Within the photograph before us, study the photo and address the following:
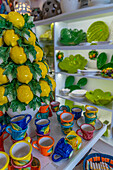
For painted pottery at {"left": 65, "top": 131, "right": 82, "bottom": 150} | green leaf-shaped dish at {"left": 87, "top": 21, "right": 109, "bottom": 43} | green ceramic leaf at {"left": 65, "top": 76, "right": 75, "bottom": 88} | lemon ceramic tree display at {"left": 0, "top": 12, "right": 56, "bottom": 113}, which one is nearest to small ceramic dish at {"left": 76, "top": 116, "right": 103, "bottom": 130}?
painted pottery at {"left": 65, "top": 131, "right": 82, "bottom": 150}

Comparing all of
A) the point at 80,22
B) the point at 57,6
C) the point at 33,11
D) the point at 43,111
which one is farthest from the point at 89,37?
the point at 43,111

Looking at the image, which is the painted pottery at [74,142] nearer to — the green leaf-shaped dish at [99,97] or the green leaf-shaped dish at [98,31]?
the green leaf-shaped dish at [99,97]

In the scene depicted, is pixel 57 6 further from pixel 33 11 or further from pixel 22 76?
pixel 22 76

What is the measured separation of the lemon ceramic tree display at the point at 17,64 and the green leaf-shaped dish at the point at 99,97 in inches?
47.1

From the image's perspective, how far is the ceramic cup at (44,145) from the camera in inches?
21.4

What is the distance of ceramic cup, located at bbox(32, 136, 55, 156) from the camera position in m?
0.54

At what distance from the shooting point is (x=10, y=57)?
55cm

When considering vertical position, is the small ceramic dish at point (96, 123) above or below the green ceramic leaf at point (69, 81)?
above

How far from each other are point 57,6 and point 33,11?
459mm

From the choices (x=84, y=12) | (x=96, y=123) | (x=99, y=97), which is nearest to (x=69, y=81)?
(x=99, y=97)

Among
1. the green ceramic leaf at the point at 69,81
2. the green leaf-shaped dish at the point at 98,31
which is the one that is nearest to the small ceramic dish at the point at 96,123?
the green leaf-shaped dish at the point at 98,31

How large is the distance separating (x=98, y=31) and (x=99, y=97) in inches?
33.3

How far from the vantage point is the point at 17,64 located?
0.56m

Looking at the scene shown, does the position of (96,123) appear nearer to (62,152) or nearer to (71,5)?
(62,152)
